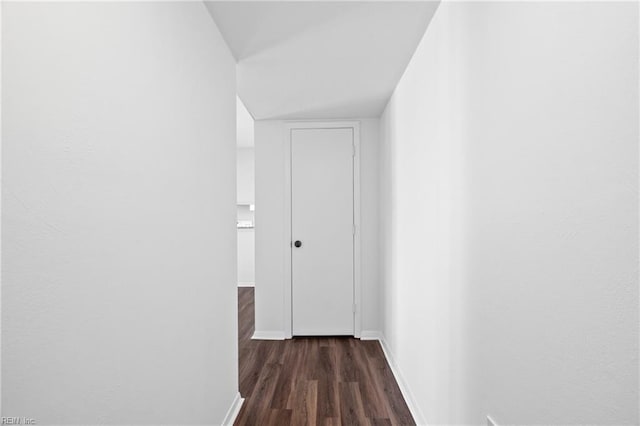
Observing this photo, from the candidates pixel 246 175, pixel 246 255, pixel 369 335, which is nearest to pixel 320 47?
pixel 369 335

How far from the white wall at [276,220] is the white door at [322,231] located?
0.47 feet

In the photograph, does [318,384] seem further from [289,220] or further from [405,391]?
[289,220]

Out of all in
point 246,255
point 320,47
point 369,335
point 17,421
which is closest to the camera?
point 17,421

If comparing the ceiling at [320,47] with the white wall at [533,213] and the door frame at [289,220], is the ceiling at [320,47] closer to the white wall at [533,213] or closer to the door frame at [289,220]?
the white wall at [533,213]

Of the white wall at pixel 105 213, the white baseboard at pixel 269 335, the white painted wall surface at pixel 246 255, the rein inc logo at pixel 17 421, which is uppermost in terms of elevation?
the white wall at pixel 105 213

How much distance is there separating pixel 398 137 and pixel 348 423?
218 centimetres

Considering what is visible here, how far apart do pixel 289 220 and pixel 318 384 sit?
1783 mm

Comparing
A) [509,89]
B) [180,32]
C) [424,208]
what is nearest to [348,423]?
[424,208]

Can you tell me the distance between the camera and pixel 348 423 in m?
2.20

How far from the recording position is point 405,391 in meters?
2.54

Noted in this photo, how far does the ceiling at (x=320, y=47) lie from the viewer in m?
1.81

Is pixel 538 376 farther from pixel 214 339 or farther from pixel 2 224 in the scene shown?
pixel 214 339

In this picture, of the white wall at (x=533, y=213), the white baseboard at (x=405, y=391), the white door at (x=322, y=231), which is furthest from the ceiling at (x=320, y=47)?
the white baseboard at (x=405, y=391)

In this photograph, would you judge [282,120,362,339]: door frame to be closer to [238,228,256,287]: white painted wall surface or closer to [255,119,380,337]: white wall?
[255,119,380,337]: white wall
